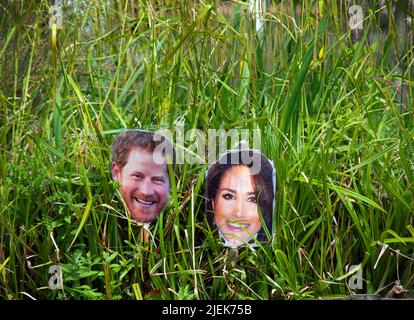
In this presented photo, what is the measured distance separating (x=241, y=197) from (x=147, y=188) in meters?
0.27

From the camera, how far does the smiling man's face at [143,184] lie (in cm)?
241

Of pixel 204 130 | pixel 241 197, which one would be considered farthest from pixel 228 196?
pixel 204 130

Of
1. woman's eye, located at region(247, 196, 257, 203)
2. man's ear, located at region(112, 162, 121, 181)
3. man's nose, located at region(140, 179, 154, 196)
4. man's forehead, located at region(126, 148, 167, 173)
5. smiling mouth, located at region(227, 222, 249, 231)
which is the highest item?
man's forehead, located at region(126, 148, 167, 173)

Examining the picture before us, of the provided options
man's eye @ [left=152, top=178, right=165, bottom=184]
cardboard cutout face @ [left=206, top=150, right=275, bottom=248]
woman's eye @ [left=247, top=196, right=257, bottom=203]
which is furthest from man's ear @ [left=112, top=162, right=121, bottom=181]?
woman's eye @ [left=247, top=196, right=257, bottom=203]

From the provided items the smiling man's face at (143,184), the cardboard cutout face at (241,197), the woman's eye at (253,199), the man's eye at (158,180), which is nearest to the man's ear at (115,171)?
the smiling man's face at (143,184)

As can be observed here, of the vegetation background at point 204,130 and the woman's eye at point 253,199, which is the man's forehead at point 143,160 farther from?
the woman's eye at point 253,199

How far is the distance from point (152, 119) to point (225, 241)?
15.8 inches

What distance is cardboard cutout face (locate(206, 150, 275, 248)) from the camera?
240 cm

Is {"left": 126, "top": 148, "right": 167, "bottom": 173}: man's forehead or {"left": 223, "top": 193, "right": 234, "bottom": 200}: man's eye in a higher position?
{"left": 126, "top": 148, "right": 167, "bottom": 173}: man's forehead

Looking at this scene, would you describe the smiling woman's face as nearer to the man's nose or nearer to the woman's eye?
the woman's eye

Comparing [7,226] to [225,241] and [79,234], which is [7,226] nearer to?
[79,234]

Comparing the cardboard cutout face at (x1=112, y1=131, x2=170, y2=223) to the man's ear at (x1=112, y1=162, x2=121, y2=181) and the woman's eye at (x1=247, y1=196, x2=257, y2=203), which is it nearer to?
the man's ear at (x1=112, y1=162, x2=121, y2=181)

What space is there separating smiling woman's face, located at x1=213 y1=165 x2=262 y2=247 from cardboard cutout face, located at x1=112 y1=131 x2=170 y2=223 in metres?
0.16

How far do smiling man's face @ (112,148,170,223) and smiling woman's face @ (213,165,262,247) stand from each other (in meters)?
0.16
